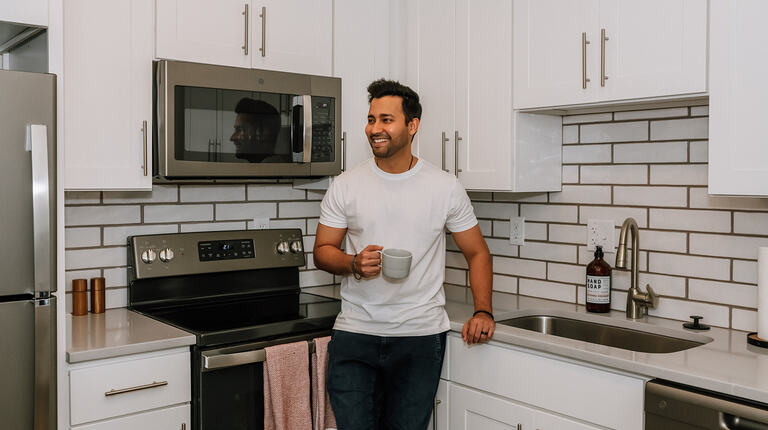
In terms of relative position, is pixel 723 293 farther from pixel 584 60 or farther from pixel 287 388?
pixel 287 388

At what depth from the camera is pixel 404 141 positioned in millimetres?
2436

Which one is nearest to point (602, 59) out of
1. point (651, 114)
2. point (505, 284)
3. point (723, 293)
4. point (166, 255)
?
point (651, 114)

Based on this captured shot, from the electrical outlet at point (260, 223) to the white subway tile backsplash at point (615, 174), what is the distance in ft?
4.39

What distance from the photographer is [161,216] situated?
286 cm

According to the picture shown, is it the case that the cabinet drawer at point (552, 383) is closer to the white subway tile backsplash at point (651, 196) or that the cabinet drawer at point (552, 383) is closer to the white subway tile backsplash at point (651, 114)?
the white subway tile backsplash at point (651, 196)

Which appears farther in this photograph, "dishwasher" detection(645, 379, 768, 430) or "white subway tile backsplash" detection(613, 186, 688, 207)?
"white subway tile backsplash" detection(613, 186, 688, 207)

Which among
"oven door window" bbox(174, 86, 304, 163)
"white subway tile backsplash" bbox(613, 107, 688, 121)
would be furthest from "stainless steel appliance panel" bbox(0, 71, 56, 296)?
"white subway tile backsplash" bbox(613, 107, 688, 121)

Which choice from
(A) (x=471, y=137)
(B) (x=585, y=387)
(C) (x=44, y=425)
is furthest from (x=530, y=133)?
(C) (x=44, y=425)

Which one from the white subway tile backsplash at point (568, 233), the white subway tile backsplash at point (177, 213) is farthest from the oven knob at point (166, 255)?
the white subway tile backsplash at point (568, 233)

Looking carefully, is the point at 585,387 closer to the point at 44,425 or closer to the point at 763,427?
the point at 763,427

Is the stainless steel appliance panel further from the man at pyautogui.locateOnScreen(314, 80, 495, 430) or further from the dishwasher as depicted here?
the dishwasher

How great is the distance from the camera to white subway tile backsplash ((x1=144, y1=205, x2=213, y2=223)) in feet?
9.29

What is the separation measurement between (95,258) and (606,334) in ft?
6.17

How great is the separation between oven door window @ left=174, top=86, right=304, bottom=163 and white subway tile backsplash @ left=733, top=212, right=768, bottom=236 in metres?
1.56
